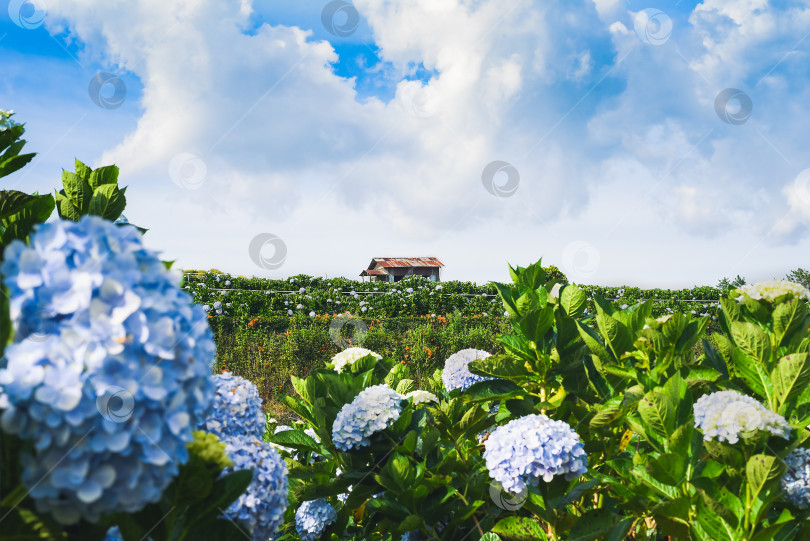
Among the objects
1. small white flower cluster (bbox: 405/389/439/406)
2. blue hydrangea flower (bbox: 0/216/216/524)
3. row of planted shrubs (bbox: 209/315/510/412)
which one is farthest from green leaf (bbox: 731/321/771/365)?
row of planted shrubs (bbox: 209/315/510/412)

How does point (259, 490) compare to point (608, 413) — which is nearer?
point (259, 490)

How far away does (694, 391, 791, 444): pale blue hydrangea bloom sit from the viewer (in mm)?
1594

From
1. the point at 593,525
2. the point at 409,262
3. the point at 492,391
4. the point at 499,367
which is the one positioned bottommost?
the point at 593,525

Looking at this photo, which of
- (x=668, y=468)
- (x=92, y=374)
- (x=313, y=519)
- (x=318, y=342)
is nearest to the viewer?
(x=92, y=374)

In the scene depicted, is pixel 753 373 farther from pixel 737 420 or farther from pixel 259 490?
pixel 259 490

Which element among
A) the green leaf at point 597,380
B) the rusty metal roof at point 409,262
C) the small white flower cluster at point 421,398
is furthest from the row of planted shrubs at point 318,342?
the rusty metal roof at point 409,262

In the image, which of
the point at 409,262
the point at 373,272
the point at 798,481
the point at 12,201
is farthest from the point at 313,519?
the point at 373,272

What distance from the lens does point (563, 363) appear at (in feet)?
7.84

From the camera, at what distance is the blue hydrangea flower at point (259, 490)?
1.27 m

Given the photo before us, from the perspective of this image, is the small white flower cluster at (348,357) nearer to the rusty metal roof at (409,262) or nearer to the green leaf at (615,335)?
the green leaf at (615,335)

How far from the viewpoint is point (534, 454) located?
5.94 ft

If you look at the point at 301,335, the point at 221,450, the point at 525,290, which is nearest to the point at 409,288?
the point at 301,335

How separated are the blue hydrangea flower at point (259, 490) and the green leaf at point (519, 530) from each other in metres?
0.85

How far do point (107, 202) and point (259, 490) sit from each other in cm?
92
